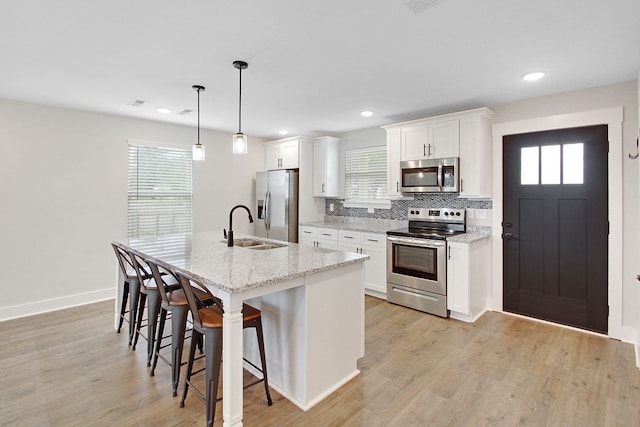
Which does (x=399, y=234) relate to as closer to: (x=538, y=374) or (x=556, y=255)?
(x=556, y=255)

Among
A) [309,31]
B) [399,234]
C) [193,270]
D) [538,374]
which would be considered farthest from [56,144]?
[538,374]

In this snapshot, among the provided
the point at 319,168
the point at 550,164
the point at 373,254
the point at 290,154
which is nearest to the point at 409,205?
the point at 373,254

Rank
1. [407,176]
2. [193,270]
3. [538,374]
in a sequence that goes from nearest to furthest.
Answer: [193,270] < [538,374] < [407,176]

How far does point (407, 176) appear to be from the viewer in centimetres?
430

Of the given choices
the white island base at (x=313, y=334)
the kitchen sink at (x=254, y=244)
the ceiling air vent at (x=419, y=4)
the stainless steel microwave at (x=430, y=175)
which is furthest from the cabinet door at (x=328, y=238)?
the ceiling air vent at (x=419, y=4)

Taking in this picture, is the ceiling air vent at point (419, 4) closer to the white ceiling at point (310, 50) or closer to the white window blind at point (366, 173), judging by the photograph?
the white ceiling at point (310, 50)

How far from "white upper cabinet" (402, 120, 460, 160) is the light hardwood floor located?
197cm

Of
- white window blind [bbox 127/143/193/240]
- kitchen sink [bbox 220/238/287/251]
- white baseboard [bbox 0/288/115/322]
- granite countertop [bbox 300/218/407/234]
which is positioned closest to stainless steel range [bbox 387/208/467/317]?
granite countertop [bbox 300/218/407/234]

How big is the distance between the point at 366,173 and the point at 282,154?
1.43 m

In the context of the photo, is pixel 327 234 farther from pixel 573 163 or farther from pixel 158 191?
pixel 573 163

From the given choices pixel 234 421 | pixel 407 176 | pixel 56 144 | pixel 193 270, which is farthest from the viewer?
pixel 407 176

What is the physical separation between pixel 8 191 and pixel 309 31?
376cm

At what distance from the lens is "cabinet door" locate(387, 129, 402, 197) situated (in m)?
4.40

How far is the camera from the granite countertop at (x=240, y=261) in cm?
188
